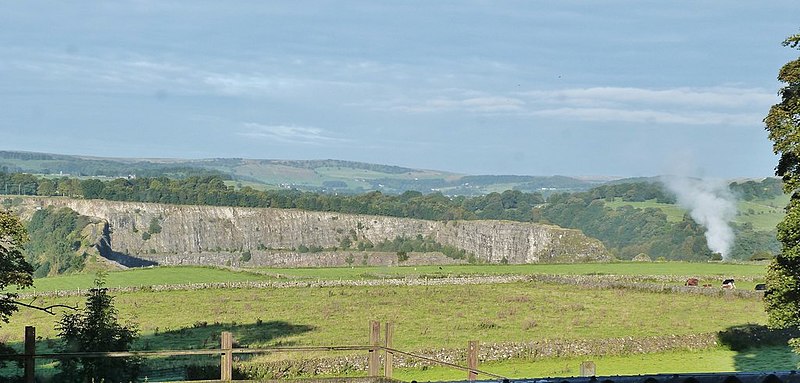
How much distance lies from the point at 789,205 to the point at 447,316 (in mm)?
31942

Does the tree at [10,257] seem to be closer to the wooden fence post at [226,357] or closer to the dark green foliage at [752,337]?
the wooden fence post at [226,357]

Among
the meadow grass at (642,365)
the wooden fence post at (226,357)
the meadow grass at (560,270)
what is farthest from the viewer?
the meadow grass at (560,270)

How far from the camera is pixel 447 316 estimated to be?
5978 centimetres

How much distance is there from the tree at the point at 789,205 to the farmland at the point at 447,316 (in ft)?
28.4

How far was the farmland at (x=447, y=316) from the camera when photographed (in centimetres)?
4322

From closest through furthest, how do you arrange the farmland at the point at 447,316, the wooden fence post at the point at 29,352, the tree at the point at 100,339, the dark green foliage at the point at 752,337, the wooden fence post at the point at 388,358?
the wooden fence post at the point at 29,352 → the wooden fence post at the point at 388,358 → the tree at the point at 100,339 → the farmland at the point at 447,316 → the dark green foliage at the point at 752,337

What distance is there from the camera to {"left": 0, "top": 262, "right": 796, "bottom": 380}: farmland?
43216 mm

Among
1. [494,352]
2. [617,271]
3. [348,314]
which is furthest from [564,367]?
[617,271]

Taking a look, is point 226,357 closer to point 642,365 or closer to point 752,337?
point 642,365

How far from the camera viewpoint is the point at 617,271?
10650cm

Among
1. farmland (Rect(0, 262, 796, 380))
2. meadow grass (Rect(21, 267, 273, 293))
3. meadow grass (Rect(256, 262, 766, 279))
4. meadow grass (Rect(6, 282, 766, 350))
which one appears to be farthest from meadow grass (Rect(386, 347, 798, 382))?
meadow grass (Rect(21, 267, 273, 293))

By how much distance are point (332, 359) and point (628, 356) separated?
13.0m

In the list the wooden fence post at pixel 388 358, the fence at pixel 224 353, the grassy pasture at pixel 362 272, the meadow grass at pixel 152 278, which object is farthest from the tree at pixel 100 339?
the grassy pasture at pixel 362 272

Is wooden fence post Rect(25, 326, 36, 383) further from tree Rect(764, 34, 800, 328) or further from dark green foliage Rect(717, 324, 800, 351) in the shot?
dark green foliage Rect(717, 324, 800, 351)
